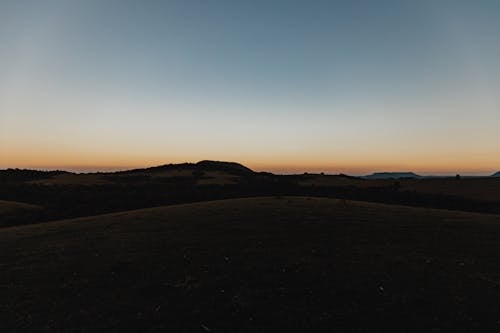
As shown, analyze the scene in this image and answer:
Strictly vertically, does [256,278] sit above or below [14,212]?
below

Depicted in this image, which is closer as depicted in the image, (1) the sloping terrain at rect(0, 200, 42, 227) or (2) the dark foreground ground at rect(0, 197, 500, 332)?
(2) the dark foreground ground at rect(0, 197, 500, 332)

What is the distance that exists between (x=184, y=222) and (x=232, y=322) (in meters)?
17.8

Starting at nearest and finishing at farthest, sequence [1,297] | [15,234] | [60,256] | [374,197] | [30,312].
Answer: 1. [30,312]
2. [1,297]
3. [60,256]
4. [15,234]
5. [374,197]

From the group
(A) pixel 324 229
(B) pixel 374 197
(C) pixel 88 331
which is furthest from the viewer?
(B) pixel 374 197

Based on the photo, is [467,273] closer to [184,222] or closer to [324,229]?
[324,229]

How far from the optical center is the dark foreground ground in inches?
444

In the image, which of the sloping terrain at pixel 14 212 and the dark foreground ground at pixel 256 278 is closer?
the dark foreground ground at pixel 256 278

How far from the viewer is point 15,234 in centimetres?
2697

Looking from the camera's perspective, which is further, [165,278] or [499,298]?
[165,278]

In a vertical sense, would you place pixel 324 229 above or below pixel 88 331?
above

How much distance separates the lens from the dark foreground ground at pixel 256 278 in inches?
444

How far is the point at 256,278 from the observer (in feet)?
48.3

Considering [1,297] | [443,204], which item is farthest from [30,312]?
[443,204]

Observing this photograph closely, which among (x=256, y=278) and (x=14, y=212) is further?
(x=14, y=212)
